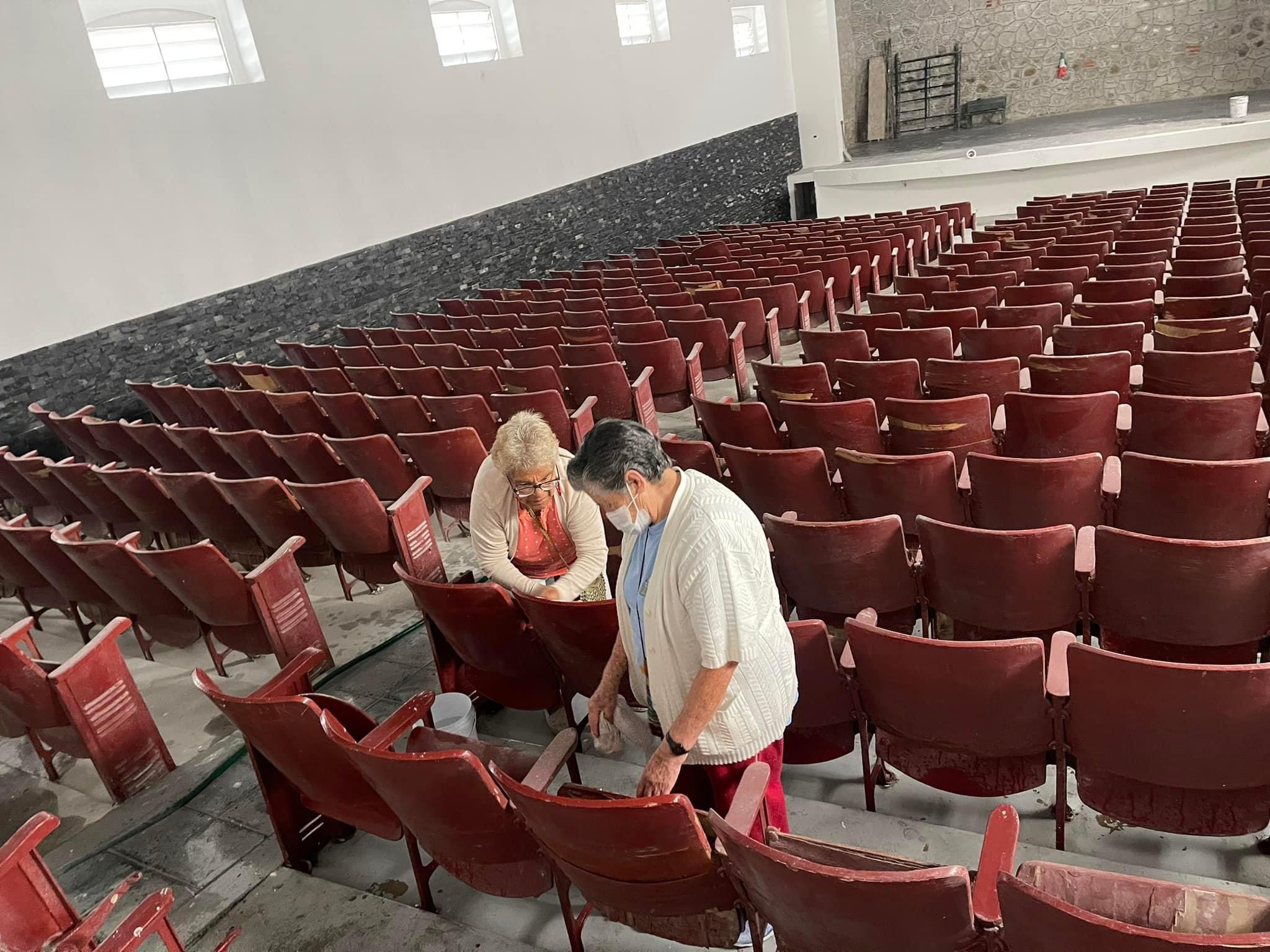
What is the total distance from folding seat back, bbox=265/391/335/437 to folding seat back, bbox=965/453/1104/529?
3.71 m

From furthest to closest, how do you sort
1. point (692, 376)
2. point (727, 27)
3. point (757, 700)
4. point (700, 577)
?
point (727, 27) < point (692, 376) < point (757, 700) < point (700, 577)

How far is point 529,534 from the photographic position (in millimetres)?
2801

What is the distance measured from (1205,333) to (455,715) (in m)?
3.88

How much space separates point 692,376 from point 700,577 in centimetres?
Result: 366

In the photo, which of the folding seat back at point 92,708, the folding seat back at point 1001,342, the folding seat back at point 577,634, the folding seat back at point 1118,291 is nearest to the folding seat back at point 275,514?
the folding seat back at point 92,708

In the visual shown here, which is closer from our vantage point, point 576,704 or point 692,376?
point 576,704

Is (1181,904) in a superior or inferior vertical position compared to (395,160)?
inferior

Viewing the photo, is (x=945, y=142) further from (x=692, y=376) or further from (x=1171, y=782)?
(x=1171, y=782)

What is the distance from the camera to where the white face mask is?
177 centimetres

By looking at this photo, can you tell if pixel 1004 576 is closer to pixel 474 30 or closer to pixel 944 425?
pixel 944 425

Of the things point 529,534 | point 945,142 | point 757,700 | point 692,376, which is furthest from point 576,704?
point 945,142

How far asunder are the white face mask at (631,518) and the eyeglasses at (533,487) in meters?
0.80

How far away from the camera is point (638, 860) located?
1636 mm

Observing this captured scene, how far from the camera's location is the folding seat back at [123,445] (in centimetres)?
514
